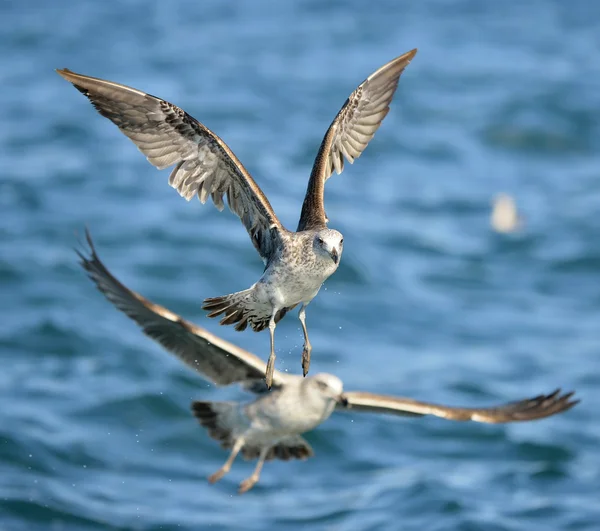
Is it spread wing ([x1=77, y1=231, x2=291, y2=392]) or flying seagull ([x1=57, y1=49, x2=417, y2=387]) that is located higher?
spread wing ([x1=77, y1=231, x2=291, y2=392])

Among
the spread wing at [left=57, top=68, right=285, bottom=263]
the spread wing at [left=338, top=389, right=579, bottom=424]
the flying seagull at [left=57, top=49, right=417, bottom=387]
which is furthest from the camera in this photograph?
the spread wing at [left=338, top=389, right=579, bottom=424]

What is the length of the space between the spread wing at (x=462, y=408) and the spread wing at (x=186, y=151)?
2273 mm

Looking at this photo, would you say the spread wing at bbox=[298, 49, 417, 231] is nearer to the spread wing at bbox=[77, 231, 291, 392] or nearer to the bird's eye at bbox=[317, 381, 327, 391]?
the bird's eye at bbox=[317, 381, 327, 391]

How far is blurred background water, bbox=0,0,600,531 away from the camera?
37.8 ft

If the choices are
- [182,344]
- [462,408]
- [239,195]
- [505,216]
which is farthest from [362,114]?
[505,216]

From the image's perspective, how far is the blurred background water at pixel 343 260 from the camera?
37.8ft

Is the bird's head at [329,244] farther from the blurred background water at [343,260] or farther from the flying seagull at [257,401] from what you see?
the blurred background water at [343,260]

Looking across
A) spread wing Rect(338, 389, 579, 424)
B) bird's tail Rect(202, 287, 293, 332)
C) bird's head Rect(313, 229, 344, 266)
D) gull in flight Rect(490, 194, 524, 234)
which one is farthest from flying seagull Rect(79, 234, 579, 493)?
gull in flight Rect(490, 194, 524, 234)

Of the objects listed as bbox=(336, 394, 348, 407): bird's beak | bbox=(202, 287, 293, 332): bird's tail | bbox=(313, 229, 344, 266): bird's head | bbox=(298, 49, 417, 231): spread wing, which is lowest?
bbox=(202, 287, 293, 332): bird's tail

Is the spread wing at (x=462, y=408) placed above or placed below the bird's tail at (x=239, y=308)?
above

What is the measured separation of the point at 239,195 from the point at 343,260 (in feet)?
30.0

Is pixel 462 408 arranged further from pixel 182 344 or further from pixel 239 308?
pixel 239 308

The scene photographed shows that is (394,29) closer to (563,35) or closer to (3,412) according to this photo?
(563,35)

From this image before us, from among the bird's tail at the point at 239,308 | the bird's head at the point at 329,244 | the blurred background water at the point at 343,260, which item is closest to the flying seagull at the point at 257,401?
the blurred background water at the point at 343,260
